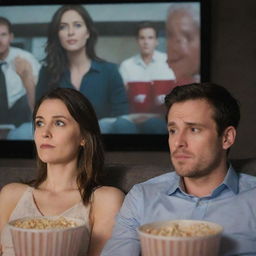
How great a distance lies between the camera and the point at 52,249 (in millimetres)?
1438

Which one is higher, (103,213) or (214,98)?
(214,98)

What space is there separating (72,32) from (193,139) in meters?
2.27

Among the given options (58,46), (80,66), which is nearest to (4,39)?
(58,46)

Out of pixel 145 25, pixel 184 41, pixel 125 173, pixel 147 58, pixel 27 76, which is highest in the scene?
pixel 145 25

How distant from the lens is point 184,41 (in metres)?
3.80

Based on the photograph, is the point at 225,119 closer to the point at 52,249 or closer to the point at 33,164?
the point at 52,249

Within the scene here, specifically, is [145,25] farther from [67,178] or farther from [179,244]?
[179,244]

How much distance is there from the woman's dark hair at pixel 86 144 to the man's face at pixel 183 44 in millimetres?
1692

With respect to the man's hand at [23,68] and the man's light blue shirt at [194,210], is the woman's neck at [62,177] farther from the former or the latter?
the man's hand at [23,68]

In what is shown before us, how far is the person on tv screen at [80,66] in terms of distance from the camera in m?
3.87

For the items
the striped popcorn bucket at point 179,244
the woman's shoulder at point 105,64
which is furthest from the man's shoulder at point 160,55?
the striped popcorn bucket at point 179,244

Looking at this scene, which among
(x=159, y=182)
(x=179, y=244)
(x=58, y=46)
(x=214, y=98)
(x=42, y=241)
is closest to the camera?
(x=179, y=244)

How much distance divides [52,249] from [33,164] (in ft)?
8.56

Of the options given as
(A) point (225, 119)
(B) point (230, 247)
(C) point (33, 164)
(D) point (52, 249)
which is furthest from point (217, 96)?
(C) point (33, 164)
